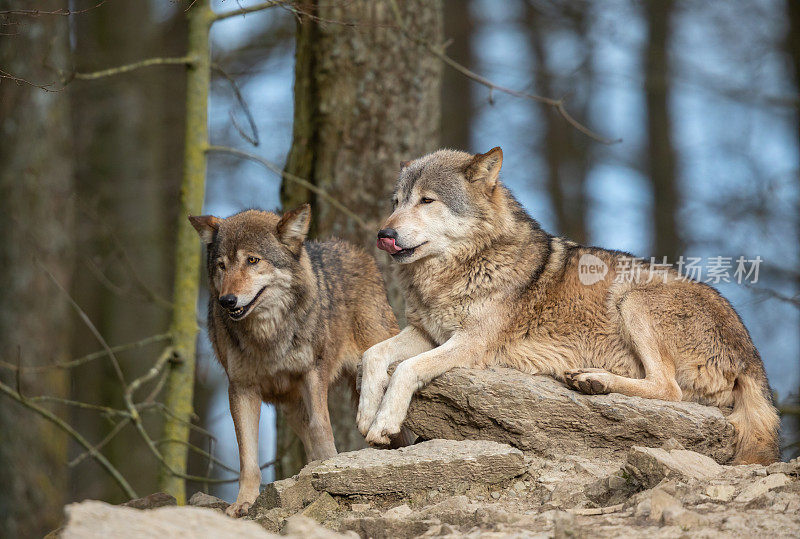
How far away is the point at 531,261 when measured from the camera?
651cm

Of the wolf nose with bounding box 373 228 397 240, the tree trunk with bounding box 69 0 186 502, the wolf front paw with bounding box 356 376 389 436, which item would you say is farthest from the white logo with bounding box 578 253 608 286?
the tree trunk with bounding box 69 0 186 502

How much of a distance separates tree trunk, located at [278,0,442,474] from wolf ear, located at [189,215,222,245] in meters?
1.88

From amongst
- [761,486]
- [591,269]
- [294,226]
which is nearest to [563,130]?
[591,269]

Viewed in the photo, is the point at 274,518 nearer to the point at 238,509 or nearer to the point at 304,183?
the point at 238,509

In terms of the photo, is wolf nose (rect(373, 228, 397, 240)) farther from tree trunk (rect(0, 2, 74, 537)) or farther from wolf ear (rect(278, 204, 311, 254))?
tree trunk (rect(0, 2, 74, 537))

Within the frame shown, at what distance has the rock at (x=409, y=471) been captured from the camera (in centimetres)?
509

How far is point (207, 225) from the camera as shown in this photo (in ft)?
21.5

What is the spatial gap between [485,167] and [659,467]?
8.52ft

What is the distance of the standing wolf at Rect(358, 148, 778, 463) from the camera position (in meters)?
6.02

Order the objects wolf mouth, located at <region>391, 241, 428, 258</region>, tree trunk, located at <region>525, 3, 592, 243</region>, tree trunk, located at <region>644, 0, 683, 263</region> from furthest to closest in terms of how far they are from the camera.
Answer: tree trunk, located at <region>525, 3, 592, 243</region>, tree trunk, located at <region>644, 0, 683, 263</region>, wolf mouth, located at <region>391, 241, 428, 258</region>

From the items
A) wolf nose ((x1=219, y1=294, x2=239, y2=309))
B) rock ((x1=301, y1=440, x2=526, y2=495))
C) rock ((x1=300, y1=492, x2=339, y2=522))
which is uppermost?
wolf nose ((x1=219, y1=294, x2=239, y2=309))

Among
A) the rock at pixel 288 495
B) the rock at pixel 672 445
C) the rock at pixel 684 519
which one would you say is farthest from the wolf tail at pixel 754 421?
the rock at pixel 288 495

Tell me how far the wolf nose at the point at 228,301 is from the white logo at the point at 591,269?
2.55 meters

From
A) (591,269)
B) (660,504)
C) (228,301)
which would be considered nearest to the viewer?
(660,504)
